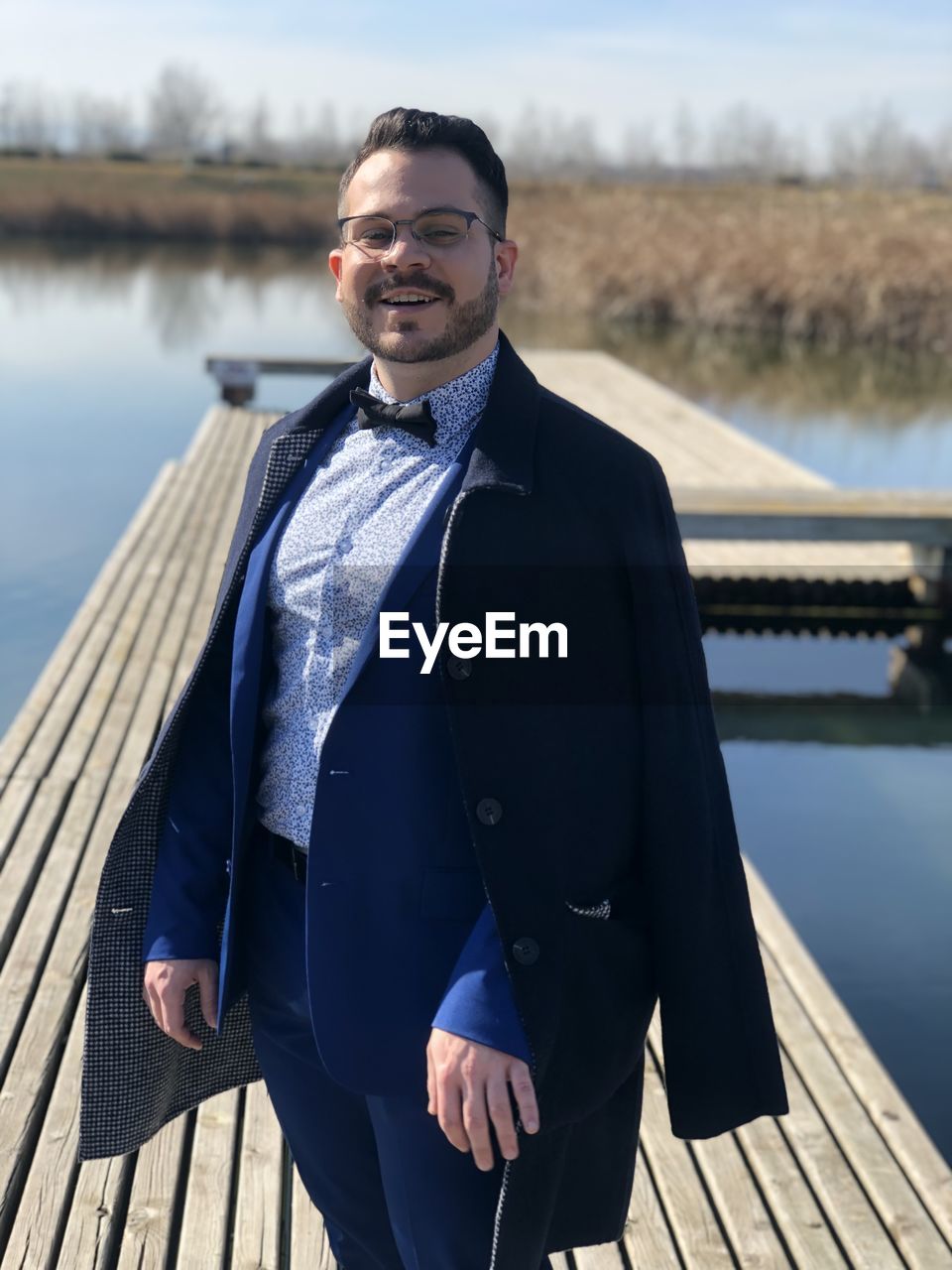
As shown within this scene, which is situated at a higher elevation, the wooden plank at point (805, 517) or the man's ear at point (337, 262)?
the man's ear at point (337, 262)

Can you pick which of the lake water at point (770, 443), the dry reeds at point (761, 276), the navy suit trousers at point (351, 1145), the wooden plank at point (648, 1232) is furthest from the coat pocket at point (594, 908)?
the dry reeds at point (761, 276)

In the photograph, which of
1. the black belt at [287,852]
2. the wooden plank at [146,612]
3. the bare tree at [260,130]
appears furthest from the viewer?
the bare tree at [260,130]

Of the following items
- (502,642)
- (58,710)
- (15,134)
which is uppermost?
(502,642)

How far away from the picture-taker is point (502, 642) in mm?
1489

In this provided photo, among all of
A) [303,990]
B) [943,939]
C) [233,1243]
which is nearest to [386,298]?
[303,990]

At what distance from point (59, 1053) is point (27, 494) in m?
8.03

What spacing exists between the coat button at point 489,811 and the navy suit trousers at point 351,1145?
0.27 metres

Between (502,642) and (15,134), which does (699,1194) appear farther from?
(15,134)

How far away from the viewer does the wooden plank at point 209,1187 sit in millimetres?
2354

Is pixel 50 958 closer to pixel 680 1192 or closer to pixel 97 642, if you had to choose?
pixel 680 1192

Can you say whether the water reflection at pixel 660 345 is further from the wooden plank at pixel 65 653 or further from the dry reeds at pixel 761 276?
the wooden plank at pixel 65 653

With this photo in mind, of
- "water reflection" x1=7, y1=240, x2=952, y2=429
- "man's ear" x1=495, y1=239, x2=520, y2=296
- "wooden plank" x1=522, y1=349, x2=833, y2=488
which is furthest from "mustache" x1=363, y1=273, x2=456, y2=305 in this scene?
"water reflection" x1=7, y1=240, x2=952, y2=429

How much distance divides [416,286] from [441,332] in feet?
0.18

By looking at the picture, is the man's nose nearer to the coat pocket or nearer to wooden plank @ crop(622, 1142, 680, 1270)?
the coat pocket
